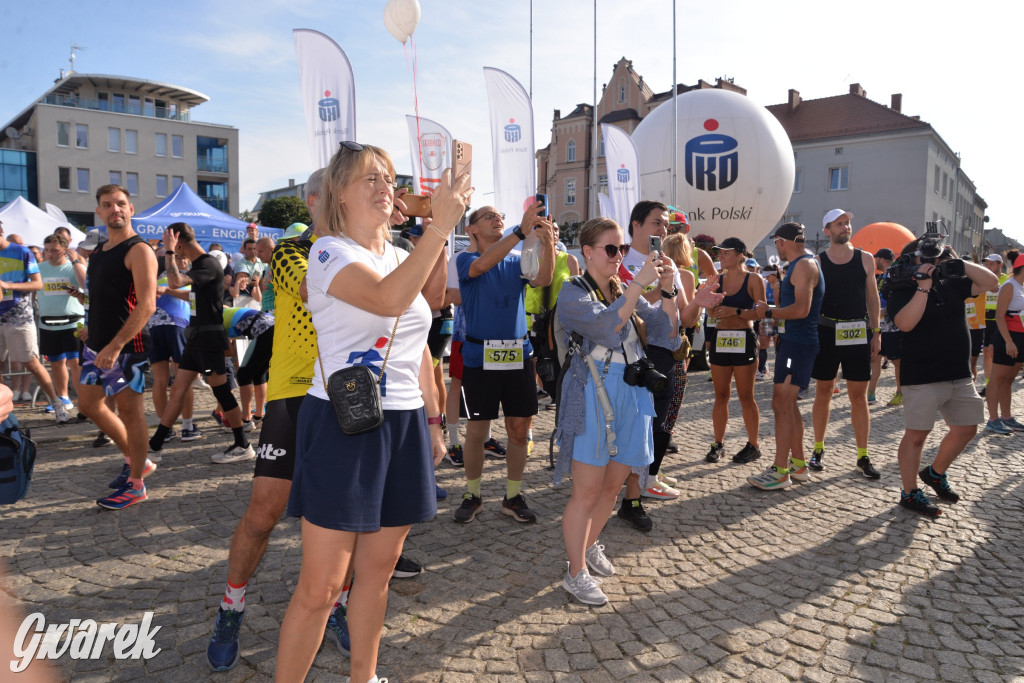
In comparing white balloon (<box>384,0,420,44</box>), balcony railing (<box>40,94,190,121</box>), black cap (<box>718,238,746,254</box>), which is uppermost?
balcony railing (<box>40,94,190,121</box>)

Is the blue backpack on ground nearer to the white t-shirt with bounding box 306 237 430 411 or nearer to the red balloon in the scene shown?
the white t-shirt with bounding box 306 237 430 411

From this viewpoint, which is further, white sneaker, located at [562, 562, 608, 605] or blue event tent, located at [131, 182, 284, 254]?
blue event tent, located at [131, 182, 284, 254]

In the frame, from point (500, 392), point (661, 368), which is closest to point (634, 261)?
point (661, 368)

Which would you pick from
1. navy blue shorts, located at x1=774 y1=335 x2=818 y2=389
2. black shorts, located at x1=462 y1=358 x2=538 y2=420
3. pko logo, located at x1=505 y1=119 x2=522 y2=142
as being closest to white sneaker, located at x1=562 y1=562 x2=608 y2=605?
black shorts, located at x1=462 y1=358 x2=538 y2=420

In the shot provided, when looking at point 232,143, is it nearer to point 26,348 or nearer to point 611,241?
point 26,348

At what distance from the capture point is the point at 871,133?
4269 cm

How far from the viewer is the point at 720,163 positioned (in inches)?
765

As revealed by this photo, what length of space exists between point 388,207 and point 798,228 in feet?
14.3

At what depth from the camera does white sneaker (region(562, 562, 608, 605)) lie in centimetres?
322

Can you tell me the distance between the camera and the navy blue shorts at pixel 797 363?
17.1 feet

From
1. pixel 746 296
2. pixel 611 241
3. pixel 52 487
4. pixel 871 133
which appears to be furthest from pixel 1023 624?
pixel 871 133

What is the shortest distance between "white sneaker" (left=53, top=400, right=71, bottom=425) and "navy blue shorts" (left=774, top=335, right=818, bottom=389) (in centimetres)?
740

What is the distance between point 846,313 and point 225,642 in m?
5.19

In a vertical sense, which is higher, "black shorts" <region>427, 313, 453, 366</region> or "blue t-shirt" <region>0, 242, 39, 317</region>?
"blue t-shirt" <region>0, 242, 39, 317</region>
